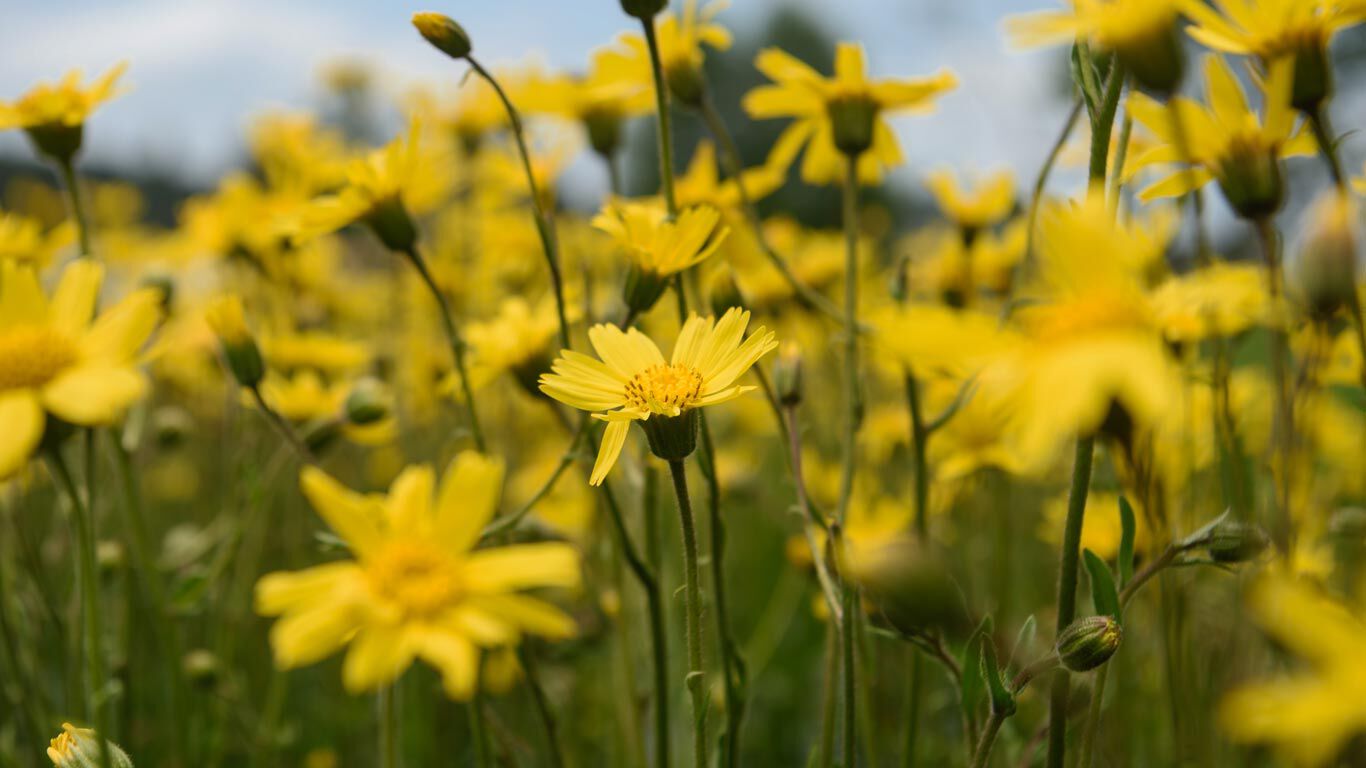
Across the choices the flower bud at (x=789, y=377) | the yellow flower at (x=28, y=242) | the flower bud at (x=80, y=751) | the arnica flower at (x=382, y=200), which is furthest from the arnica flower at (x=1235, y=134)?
the yellow flower at (x=28, y=242)

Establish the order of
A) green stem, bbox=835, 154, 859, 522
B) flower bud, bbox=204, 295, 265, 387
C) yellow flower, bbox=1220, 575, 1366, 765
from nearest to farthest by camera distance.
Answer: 1. yellow flower, bbox=1220, 575, 1366, 765
2. green stem, bbox=835, 154, 859, 522
3. flower bud, bbox=204, 295, 265, 387

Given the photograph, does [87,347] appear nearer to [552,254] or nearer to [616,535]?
[552,254]

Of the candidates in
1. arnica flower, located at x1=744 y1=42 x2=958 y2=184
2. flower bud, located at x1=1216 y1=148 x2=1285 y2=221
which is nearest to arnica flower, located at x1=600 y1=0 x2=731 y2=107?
arnica flower, located at x1=744 y1=42 x2=958 y2=184

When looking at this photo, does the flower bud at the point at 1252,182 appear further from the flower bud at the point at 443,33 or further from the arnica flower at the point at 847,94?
the flower bud at the point at 443,33

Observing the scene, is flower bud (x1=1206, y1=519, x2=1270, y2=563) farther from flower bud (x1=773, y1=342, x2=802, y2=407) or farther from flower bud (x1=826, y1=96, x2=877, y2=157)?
flower bud (x1=826, y1=96, x2=877, y2=157)

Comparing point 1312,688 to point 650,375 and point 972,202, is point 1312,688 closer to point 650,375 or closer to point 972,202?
point 650,375

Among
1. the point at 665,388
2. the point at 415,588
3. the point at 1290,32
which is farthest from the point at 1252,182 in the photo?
the point at 415,588
